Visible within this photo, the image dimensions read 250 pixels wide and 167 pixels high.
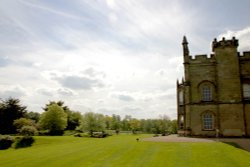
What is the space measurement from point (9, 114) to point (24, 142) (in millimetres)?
19808

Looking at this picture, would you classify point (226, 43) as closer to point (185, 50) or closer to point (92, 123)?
point (185, 50)

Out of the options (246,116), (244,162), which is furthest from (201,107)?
(244,162)

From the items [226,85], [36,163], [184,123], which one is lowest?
[36,163]

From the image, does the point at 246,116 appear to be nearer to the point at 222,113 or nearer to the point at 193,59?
the point at 222,113

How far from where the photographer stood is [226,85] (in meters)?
34.5

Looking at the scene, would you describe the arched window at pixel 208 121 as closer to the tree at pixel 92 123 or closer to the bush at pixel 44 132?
the tree at pixel 92 123

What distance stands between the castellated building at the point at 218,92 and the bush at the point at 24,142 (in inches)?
835

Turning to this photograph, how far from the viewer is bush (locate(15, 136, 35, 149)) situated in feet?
115

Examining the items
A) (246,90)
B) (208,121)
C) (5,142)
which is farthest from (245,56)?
(5,142)

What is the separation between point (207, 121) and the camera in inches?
1371

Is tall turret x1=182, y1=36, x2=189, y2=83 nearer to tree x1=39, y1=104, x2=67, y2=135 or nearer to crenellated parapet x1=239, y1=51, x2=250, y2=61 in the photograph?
crenellated parapet x1=239, y1=51, x2=250, y2=61

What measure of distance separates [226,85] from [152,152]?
62.4 ft

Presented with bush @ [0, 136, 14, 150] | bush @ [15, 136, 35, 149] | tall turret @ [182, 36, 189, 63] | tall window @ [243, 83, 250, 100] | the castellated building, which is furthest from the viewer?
tall turret @ [182, 36, 189, 63]

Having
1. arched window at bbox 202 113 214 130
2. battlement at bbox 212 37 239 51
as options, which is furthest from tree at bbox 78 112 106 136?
battlement at bbox 212 37 239 51
